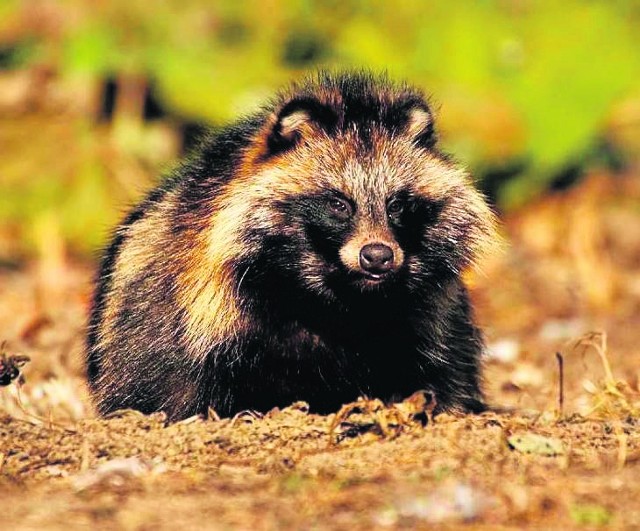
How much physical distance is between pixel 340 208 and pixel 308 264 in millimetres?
275

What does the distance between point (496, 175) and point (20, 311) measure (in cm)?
633

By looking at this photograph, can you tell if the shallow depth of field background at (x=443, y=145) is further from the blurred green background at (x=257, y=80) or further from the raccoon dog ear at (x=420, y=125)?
the raccoon dog ear at (x=420, y=125)

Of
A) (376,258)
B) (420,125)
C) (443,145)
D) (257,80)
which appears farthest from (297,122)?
(257,80)

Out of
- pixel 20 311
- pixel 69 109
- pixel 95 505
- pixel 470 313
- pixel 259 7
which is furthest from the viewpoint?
pixel 259 7

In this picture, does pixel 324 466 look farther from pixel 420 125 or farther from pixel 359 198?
pixel 420 125

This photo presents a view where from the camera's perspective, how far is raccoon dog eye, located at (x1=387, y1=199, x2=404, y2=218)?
18.1ft

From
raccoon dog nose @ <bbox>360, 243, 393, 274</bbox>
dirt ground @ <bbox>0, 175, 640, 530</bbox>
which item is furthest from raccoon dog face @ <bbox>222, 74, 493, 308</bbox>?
dirt ground @ <bbox>0, 175, 640, 530</bbox>

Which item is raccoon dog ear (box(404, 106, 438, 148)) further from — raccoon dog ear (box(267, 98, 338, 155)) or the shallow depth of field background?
the shallow depth of field background

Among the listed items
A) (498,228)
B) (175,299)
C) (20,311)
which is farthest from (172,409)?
(20,311)

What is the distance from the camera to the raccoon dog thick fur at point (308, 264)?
5457mm

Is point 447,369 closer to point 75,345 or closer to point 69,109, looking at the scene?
point 75,345

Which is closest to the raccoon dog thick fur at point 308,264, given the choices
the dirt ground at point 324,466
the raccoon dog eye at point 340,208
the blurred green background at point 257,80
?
the raccoon dog eye at point 340,208

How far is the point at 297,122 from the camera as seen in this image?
5.64 m

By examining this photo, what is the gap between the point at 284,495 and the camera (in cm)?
426
